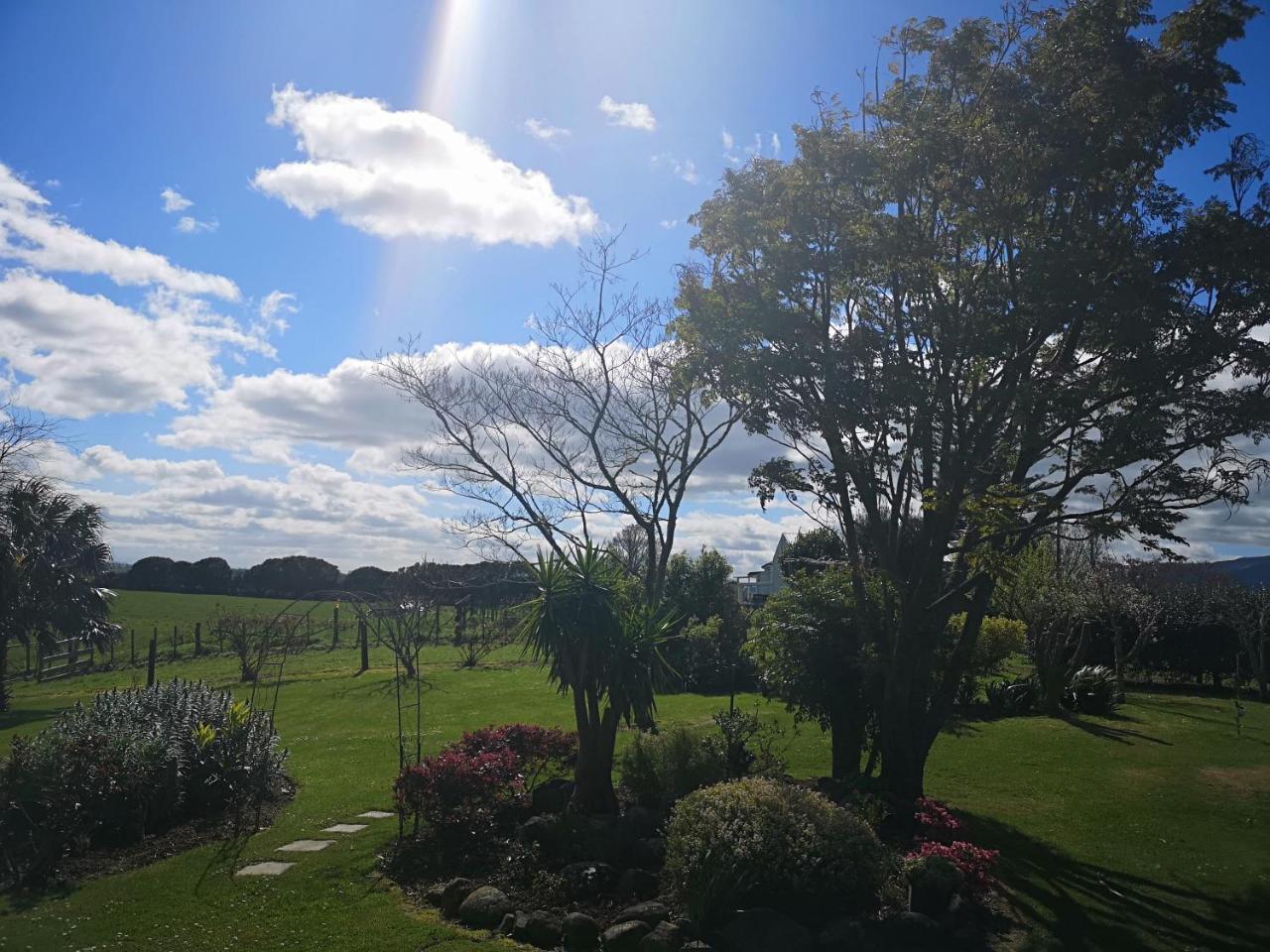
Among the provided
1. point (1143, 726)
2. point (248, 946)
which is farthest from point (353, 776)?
point (1143, 726)

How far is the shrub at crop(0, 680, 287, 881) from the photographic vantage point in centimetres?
981

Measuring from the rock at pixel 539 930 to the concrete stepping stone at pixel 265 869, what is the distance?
3.25 metres

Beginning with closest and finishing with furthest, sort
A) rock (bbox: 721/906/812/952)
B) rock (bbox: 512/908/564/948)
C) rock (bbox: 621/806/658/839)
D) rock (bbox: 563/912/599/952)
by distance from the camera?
rock (bbox: 721/906/812/952), rock (bbox: 563/912/599/952), rock (bbox: 512/908/564/948), rock (bbox: 621/806/658/839)

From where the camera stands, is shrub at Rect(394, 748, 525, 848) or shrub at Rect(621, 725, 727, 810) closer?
shrub at Rect(394, 748, 525, 848)

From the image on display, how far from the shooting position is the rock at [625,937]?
7102mm

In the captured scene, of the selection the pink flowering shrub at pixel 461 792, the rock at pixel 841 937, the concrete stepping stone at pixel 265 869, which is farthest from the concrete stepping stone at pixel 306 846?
the rock at pixel 841 937

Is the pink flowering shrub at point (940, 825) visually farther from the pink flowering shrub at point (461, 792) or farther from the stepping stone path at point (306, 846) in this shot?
the stepping stone path at point (306, 846)

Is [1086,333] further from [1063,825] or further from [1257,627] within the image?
[1257,627]

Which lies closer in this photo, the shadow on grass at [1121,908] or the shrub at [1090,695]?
the shadow on grass at [1121,908]

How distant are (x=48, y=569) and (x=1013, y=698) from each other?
2904 centimetres

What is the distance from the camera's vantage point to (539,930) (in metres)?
7.55

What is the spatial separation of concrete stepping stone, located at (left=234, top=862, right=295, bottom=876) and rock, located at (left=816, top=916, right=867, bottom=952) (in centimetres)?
582

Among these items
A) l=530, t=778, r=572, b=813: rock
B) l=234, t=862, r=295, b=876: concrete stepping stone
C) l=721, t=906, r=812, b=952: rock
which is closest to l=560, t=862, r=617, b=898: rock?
l=721, t=906, r=812, b=952: rock

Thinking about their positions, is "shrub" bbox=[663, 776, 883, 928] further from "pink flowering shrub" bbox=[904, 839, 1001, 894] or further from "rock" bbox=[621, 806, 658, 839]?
"rock" bbox=[621, 806, 658, 839]
